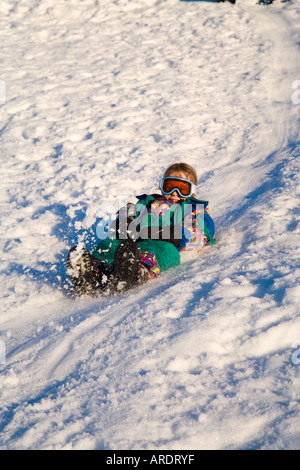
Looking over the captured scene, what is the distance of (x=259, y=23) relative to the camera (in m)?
7.80

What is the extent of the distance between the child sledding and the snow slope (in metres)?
0.14

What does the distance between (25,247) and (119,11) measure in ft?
23.0

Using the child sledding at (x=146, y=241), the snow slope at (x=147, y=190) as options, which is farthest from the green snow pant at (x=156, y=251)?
the snow slope at (x=147, y=190)

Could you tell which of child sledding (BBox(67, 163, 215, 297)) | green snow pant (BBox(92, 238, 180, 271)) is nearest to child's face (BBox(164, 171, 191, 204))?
child sledding (BBox(67, 163, 215, 297))

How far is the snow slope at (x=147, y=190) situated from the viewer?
174 cm

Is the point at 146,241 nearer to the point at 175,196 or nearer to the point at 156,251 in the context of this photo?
the point at 156,251

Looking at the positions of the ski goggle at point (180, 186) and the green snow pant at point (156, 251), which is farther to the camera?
the ski goggle at point (180, 186)

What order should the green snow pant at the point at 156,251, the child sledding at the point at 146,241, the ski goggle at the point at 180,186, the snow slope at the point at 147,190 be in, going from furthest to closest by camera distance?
the ski goggle at the point at 180,186 < the green snow pant at the point at 156,251 < the child sledding at the point at 146,241 < the snow slope at the point at 147,190

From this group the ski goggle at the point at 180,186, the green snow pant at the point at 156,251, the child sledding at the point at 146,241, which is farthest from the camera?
the ski goggle at the point at 180,186

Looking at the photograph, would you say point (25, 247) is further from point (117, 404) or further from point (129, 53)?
point (129, 53)

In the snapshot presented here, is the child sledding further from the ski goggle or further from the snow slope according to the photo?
the snow slope

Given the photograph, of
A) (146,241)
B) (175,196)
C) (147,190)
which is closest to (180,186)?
(175,196)

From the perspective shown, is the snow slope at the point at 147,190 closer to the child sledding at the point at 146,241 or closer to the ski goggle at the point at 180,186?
the child sledding at the point at 146,241
